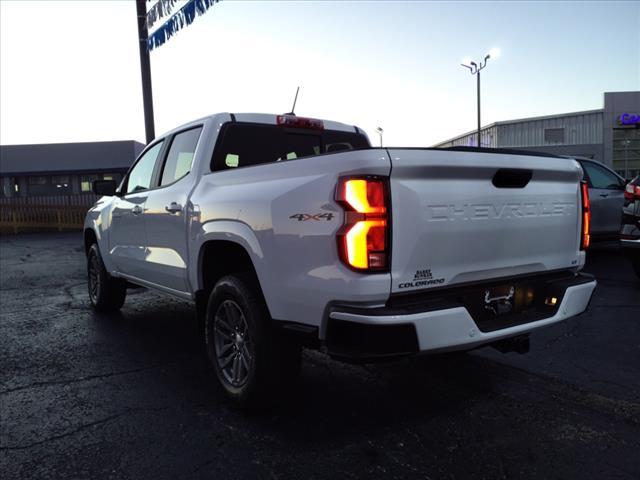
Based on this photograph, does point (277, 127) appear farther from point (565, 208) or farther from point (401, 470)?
point (401, 470)

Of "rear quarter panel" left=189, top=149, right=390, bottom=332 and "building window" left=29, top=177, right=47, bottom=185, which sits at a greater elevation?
"building window" left=29, top=177, right=47, bottom=185

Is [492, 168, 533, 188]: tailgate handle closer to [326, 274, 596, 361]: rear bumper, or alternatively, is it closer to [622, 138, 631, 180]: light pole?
[326, 274, 596, 361]: rear bumper

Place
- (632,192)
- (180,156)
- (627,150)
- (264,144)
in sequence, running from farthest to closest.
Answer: (627,150), (632,192), (180,156), (264,144)

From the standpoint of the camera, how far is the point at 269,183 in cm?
297

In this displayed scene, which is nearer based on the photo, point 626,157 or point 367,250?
point 367,250

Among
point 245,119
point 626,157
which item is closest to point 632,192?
point 245,119

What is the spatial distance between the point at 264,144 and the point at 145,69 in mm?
7219

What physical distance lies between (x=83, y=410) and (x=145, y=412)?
17.0 inches

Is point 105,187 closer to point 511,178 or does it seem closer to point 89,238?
point 89,238

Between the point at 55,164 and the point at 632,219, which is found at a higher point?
the point at 55,164

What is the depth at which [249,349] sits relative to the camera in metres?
3.12

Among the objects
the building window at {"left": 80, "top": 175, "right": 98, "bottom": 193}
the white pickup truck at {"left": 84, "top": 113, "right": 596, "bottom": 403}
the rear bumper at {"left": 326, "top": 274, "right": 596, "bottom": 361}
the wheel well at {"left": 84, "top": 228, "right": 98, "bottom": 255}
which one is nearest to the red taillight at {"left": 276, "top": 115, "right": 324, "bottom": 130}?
the white pickup truck at {"left": 84, "top": 113, "right": 596, "bottom": 403}

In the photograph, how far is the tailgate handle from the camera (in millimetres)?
2877

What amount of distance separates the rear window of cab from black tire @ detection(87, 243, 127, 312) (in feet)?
9.27
